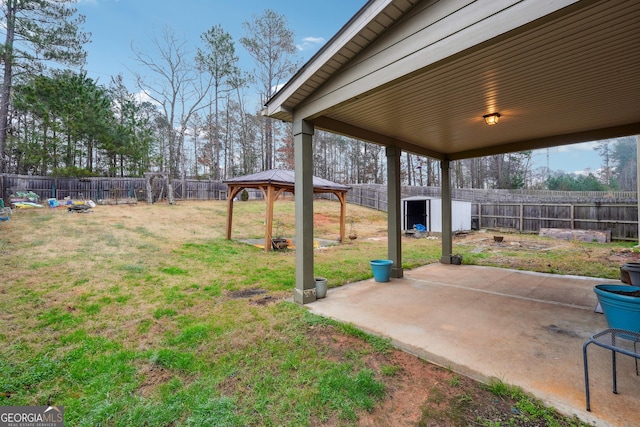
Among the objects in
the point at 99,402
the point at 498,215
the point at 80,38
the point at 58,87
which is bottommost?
the point at 99,402

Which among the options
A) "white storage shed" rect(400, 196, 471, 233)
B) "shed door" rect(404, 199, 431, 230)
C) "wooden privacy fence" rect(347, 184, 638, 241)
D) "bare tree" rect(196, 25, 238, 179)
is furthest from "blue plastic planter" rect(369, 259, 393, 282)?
"bare tree" rect(196, 25, 238, 179)

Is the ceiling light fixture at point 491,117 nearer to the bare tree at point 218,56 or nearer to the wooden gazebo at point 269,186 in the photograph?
the wooden gazebo at point 269,186

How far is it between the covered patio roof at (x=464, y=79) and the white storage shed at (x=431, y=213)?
7.84 m

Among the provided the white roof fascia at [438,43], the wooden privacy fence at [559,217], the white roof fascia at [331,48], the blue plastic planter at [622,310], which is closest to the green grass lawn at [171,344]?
the blue plastic planter at [622,310]

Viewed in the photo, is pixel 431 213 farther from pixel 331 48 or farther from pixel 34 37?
pixel 34 37

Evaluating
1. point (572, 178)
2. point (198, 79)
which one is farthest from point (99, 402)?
point (572, 178)

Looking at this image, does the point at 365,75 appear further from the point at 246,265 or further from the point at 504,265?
the point at 504,265

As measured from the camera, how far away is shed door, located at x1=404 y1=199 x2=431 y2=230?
517 inches

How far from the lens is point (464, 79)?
2.97 meters

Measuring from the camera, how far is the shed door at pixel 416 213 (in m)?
13.1

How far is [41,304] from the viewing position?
12.2ft

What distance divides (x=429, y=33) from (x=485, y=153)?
4437mm

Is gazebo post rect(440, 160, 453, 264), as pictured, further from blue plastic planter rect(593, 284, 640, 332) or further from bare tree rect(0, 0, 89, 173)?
bare tree rect(0, 0, 89, 173)

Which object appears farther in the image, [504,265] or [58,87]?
[58,87]
